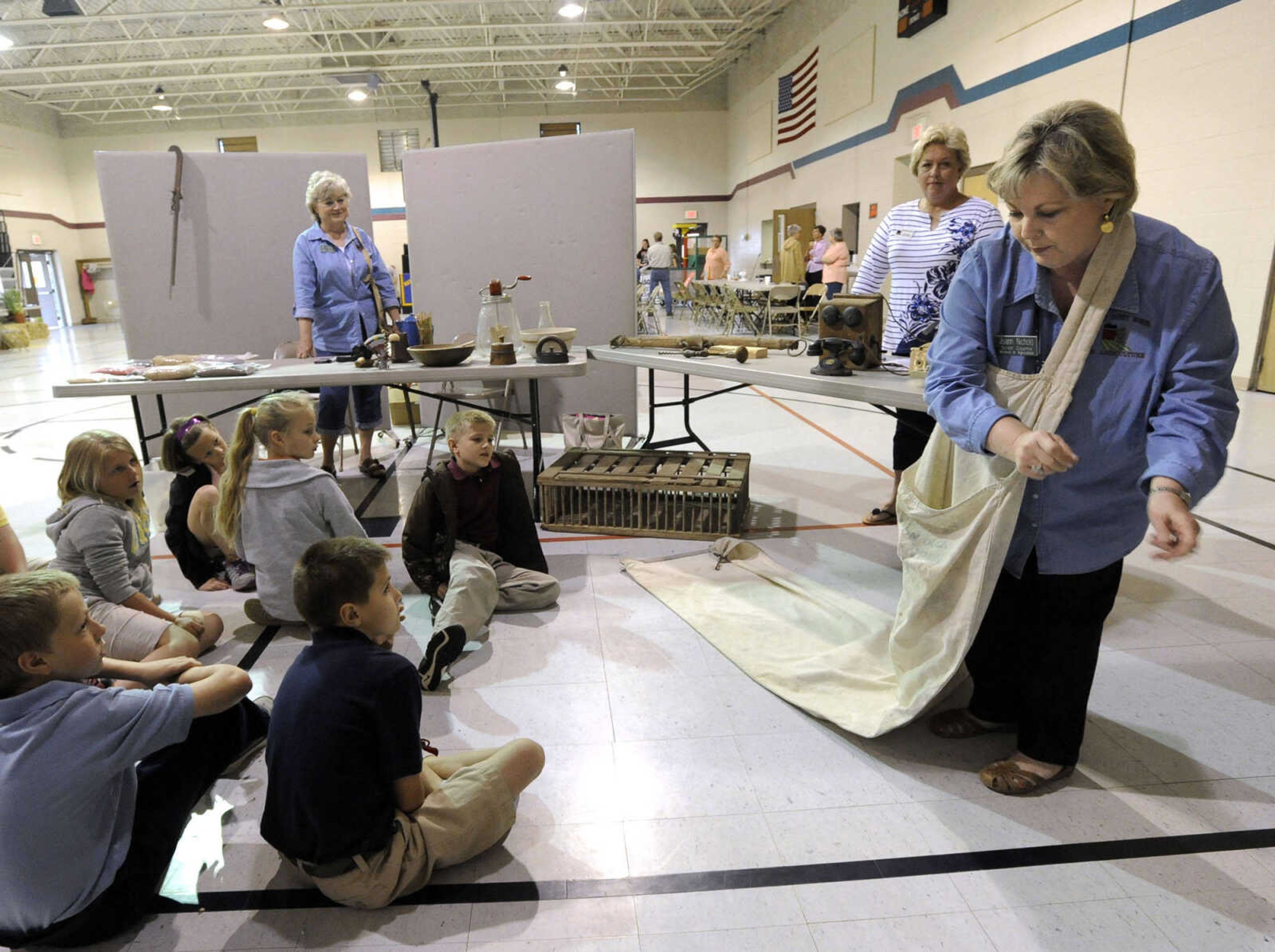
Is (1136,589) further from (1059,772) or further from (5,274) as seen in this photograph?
(5,274)

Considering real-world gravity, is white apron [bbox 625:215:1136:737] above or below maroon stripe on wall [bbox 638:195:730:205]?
below

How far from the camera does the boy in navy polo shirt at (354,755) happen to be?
1533 millimetres

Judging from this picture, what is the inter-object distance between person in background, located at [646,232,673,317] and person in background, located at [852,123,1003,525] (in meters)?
11.8

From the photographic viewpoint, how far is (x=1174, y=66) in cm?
659

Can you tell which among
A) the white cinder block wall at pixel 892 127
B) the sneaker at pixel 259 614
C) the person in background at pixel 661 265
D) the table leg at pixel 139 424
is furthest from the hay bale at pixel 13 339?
the sneaker at pixel 259 614

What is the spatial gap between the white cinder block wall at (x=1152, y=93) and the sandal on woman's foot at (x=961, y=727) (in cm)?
445

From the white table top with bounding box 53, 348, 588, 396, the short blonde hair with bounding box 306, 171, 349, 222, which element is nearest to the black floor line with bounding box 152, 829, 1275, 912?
the white table top with bounding box 53, 348, 588, 396

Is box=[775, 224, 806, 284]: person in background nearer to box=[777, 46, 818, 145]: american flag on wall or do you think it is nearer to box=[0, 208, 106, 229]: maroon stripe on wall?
box=[777, 46, 818, 145]: american flag on wall

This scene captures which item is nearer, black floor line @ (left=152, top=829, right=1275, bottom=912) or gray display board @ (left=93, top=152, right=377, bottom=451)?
black floor line @ (left=152, top=829, right=1275, bottom=912)

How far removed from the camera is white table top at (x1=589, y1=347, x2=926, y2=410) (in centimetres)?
285

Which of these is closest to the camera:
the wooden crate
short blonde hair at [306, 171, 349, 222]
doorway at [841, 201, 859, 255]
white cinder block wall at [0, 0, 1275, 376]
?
the wooden crate

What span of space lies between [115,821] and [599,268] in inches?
191

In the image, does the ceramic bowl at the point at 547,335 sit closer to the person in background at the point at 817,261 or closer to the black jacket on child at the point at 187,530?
the black jacket on child at the point at 187,530

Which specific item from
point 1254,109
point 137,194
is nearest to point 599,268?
point 137,194
